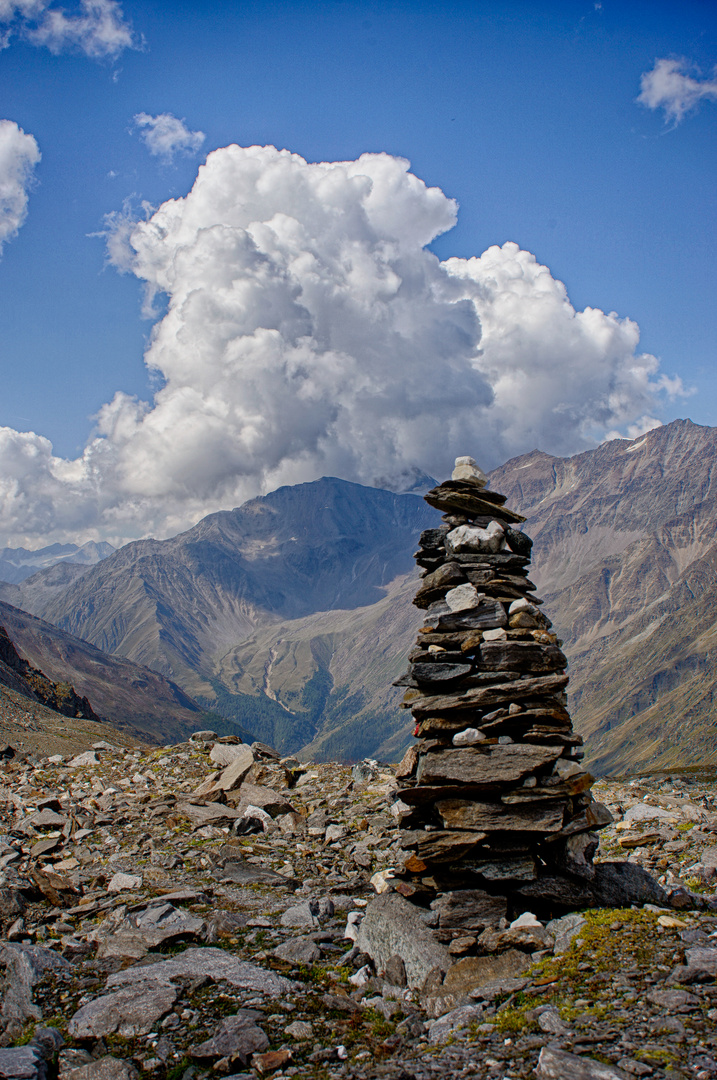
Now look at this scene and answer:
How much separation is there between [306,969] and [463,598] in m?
8.46

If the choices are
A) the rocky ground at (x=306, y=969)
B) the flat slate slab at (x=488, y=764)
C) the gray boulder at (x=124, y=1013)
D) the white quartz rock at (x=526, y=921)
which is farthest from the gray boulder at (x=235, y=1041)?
the flat slate slab at (x=488, y=764)

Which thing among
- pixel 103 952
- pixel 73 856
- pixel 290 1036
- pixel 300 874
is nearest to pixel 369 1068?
pixel 290 1036

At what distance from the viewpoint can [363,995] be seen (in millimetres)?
10031

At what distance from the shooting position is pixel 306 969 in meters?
10.9

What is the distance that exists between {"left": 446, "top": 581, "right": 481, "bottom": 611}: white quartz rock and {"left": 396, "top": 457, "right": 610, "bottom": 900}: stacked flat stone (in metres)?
0.03

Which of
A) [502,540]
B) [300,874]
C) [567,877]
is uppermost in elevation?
[502,540]

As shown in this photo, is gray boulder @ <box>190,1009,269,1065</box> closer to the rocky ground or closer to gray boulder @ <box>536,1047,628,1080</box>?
the rocky ground

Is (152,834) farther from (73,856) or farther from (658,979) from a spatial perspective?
(658,979)

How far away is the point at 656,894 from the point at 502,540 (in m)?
8.55

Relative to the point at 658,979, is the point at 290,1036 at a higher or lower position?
lower

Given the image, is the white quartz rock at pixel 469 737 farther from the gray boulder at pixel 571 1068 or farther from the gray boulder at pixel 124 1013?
the gray boulder at pixel 124 1013

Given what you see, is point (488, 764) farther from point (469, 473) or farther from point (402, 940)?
point (469, 473)

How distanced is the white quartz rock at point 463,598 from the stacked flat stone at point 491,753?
3 cm

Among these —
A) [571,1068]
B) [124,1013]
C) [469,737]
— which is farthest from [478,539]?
[124,1013]
